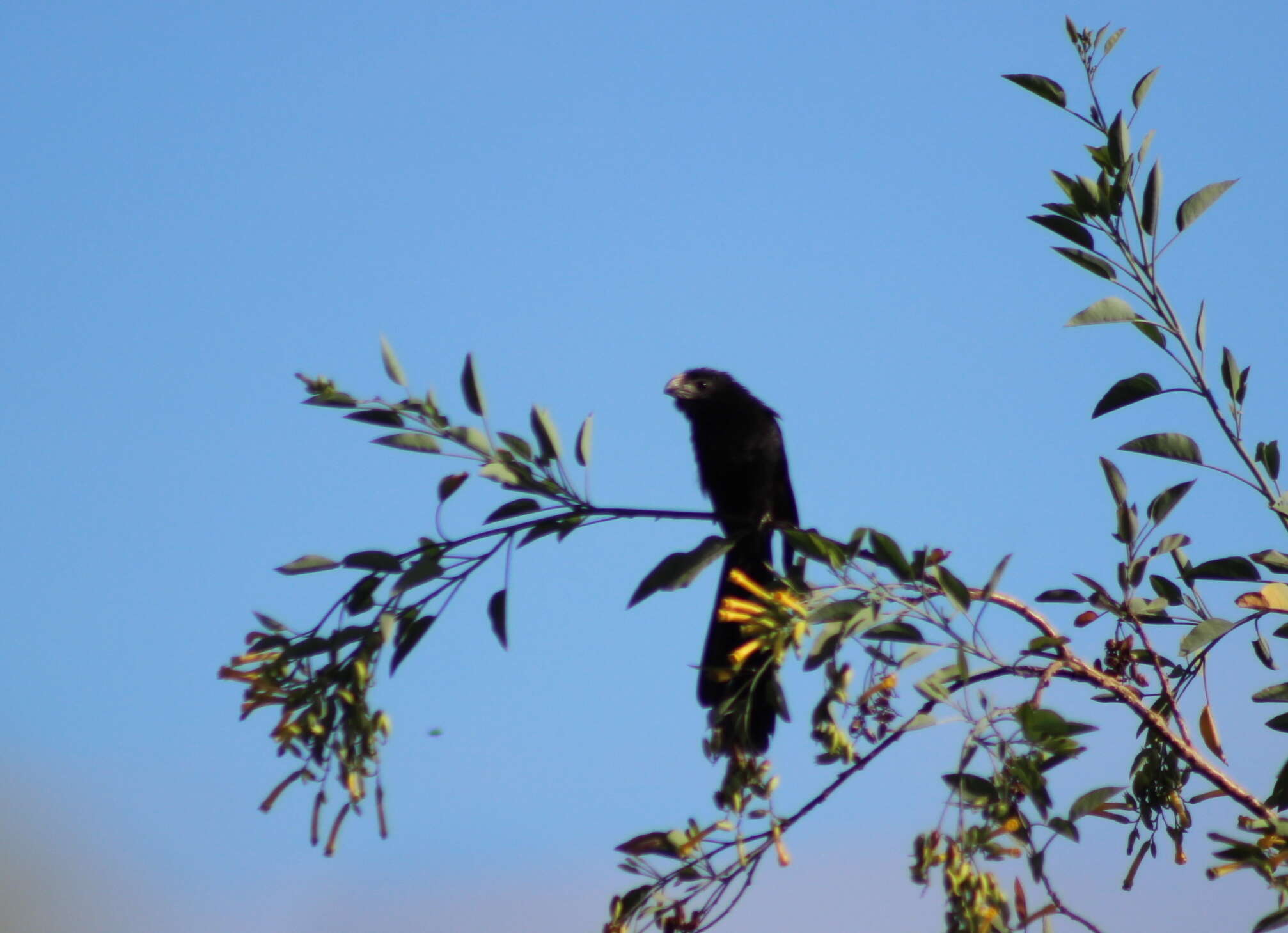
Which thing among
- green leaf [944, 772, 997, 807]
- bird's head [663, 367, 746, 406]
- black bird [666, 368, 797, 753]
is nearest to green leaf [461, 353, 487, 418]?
green leaf [944, 772, 997, 807]

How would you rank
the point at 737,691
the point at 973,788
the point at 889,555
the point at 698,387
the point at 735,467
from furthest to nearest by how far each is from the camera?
the point at 698,387 → the point at 735,467 → the point at 737,691 → the point at 889,555 → the point at 973,788

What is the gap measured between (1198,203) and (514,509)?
1939 mm

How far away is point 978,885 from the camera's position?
2.47 m

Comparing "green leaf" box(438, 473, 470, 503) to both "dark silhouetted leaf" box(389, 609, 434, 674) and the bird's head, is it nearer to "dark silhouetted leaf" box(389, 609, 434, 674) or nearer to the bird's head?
"dark silhouetted leaf" box(389, 609, 434, 674)

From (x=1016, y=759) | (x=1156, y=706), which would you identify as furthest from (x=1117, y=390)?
(x=1016, y=759)

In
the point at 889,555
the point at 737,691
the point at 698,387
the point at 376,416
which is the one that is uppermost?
the point at 698,387

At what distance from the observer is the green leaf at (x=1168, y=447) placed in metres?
3.28

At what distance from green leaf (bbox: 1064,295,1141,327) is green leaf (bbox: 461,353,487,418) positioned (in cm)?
146

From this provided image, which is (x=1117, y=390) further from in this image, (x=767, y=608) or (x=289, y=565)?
(x=289, y=565)

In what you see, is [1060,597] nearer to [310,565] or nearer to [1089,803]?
[1089,803]

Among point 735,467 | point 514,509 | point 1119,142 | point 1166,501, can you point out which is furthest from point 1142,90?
point 735,467

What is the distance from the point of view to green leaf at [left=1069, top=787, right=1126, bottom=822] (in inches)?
113

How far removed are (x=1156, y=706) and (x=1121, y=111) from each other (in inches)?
61.5

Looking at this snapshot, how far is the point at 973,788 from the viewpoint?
→ 2.68 meters
